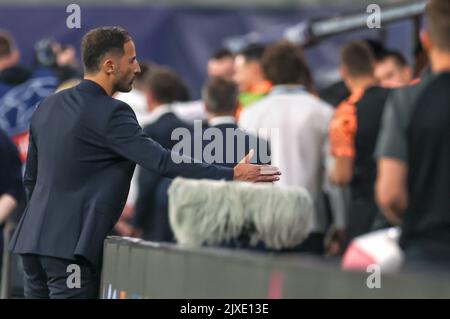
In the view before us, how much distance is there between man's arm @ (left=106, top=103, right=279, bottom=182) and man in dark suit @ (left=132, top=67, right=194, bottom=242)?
358 centimetres

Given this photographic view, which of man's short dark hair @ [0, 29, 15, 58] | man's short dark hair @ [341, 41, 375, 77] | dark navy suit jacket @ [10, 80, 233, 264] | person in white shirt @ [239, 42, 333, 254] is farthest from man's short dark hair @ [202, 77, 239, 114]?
dark navy suit jacket @ [10, 80, 233, 264]

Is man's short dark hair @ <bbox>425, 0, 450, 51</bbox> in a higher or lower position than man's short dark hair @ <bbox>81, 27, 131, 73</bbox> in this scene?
lower

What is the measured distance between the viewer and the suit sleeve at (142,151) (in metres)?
6.21

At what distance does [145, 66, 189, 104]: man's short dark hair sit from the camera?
1053 cm

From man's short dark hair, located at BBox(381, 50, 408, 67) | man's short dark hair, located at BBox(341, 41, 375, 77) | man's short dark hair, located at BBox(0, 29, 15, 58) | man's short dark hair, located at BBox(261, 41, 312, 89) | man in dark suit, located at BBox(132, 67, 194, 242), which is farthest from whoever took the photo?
man's short dark hair, located at BBox(0, 29, 15, 58)

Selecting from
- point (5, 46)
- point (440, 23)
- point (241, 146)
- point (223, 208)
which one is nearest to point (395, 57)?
point (241, 146)

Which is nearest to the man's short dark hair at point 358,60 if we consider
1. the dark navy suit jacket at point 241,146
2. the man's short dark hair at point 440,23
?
the dark navy suit jacket at point 241,146

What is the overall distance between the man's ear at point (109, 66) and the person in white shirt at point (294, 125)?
10.6ft

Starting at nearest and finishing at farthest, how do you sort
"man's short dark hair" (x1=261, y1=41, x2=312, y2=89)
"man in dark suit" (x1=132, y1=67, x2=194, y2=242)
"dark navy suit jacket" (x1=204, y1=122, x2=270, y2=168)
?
"dark navy suit jacket" (x1=204, y1=122, x2=270, y2=168) < "man's short dark hair" (x1=261, y1=41, x2=312, y2=89) < "man in dark suit" (x1=132, y1=67, x2=194, y2=242)

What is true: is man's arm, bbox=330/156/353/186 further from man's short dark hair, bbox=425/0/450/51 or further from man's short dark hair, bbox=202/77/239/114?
man's short dark hair, bbox=425/0/450/51

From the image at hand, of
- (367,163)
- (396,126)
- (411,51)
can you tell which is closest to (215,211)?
(367,163)
